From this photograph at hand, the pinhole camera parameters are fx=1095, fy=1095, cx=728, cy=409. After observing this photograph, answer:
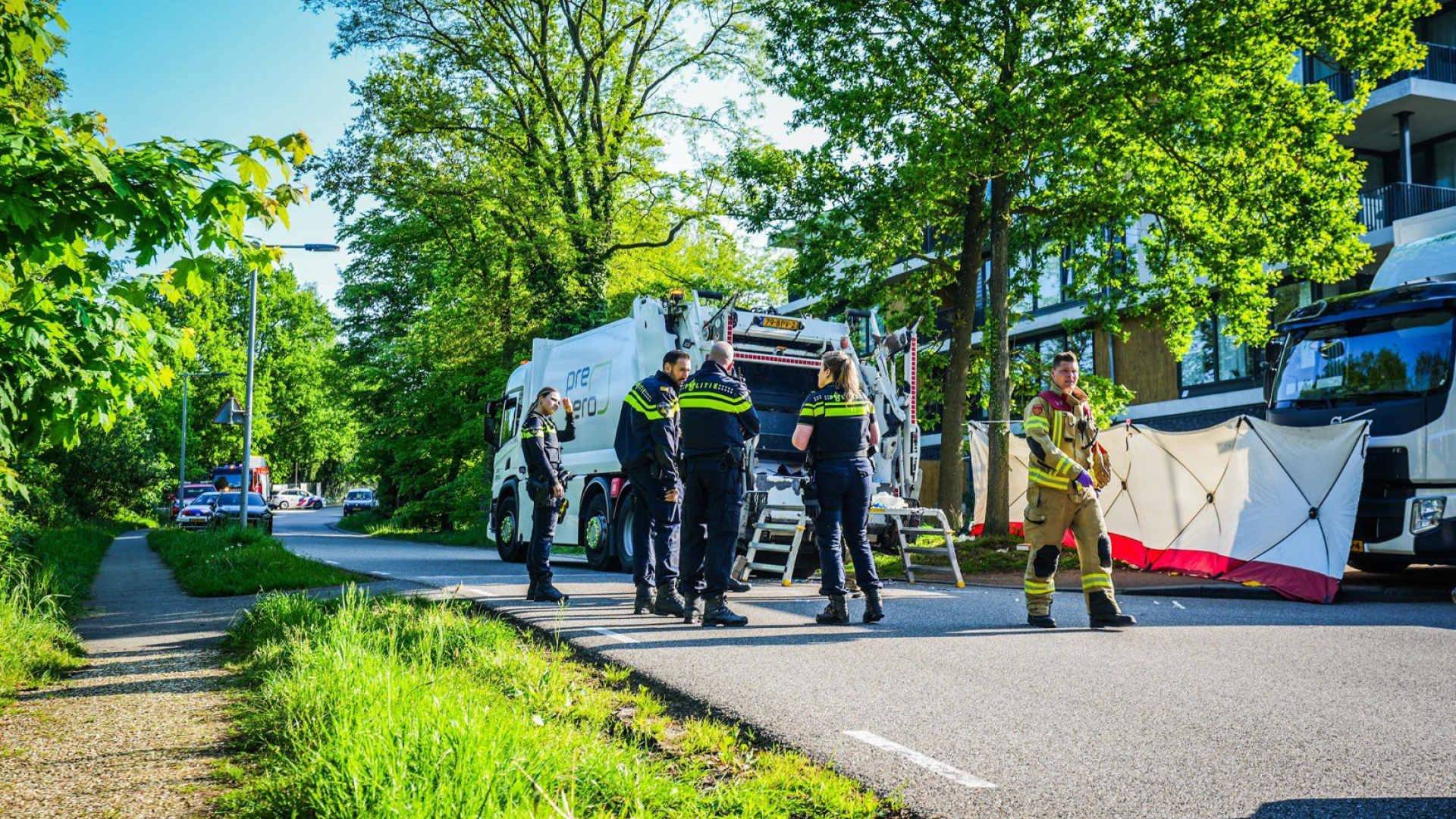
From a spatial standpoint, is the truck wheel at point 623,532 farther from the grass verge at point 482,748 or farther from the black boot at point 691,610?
the grass verge at point 482,748

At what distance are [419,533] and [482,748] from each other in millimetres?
28496

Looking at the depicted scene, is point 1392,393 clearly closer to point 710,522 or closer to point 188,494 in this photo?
point 710,522

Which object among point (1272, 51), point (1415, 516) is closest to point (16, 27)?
point (1415, 516)

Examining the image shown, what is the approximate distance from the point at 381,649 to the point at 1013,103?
1130 centimetres

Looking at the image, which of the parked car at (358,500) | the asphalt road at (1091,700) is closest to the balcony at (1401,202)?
the asphalt road at (1091,700)

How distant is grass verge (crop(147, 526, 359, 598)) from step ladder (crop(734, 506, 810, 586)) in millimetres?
3968

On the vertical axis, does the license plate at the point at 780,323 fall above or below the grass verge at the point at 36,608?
above

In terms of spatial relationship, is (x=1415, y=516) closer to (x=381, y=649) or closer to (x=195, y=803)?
(x=381, y=649)

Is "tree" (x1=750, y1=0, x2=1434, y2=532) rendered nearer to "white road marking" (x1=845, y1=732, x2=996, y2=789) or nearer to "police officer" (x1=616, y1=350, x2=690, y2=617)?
"police officer" (x1=616, y1=350, x2=690, y2=617)

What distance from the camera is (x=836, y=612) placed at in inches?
305

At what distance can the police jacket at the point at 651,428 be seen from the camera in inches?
312

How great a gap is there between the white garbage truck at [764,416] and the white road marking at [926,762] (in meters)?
6.40

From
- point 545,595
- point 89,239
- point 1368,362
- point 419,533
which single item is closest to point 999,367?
point 1368,362

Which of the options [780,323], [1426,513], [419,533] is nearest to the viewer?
[1426,513]
